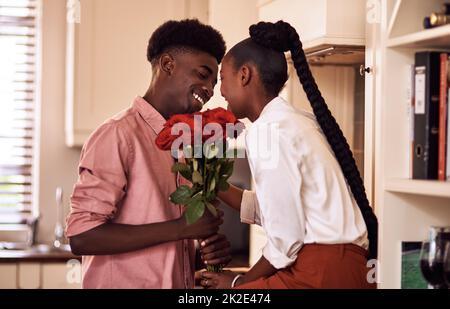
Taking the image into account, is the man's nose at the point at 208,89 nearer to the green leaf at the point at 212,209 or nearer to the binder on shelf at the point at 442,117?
the green leaf at the point at 212,209

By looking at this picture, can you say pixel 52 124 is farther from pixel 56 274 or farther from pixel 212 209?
pixel 212 209

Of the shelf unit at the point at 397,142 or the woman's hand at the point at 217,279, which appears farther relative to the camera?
the woman's hand at the point at 217,279

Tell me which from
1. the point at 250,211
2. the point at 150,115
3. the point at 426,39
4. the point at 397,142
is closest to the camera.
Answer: the point at 426,39

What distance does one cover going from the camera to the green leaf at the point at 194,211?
1.66 metres

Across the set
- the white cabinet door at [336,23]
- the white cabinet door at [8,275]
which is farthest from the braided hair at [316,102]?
the white cabinet door at [8,275]

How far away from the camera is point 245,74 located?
1709 millimetres

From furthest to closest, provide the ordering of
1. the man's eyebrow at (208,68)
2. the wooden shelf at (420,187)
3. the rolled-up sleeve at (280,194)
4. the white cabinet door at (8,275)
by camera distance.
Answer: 1. the white cabinet door at (8,275)
2. the man's eyebrow at (208,68)
3. the rolled-up sleeve at (280,194)
4. the wooden shelf at (420,187)

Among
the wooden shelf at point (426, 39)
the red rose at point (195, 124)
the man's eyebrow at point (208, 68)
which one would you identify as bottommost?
the red rose at point (195, 124)

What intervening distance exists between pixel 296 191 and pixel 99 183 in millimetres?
432

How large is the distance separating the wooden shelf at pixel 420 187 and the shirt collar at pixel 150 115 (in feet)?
1.84

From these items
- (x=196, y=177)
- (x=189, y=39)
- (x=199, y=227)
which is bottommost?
(x=199, y=227)

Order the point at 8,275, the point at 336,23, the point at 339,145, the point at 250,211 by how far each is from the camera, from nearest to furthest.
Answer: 1. the point at 339,145
2. the point at 250,211
3. the point at 336,23
4. the point at 8,275

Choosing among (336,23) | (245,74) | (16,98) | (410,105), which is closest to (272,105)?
(245,74)

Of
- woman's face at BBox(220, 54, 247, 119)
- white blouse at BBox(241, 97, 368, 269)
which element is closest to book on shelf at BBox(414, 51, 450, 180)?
white blouse at BBox(241, 97, 368, 269)
